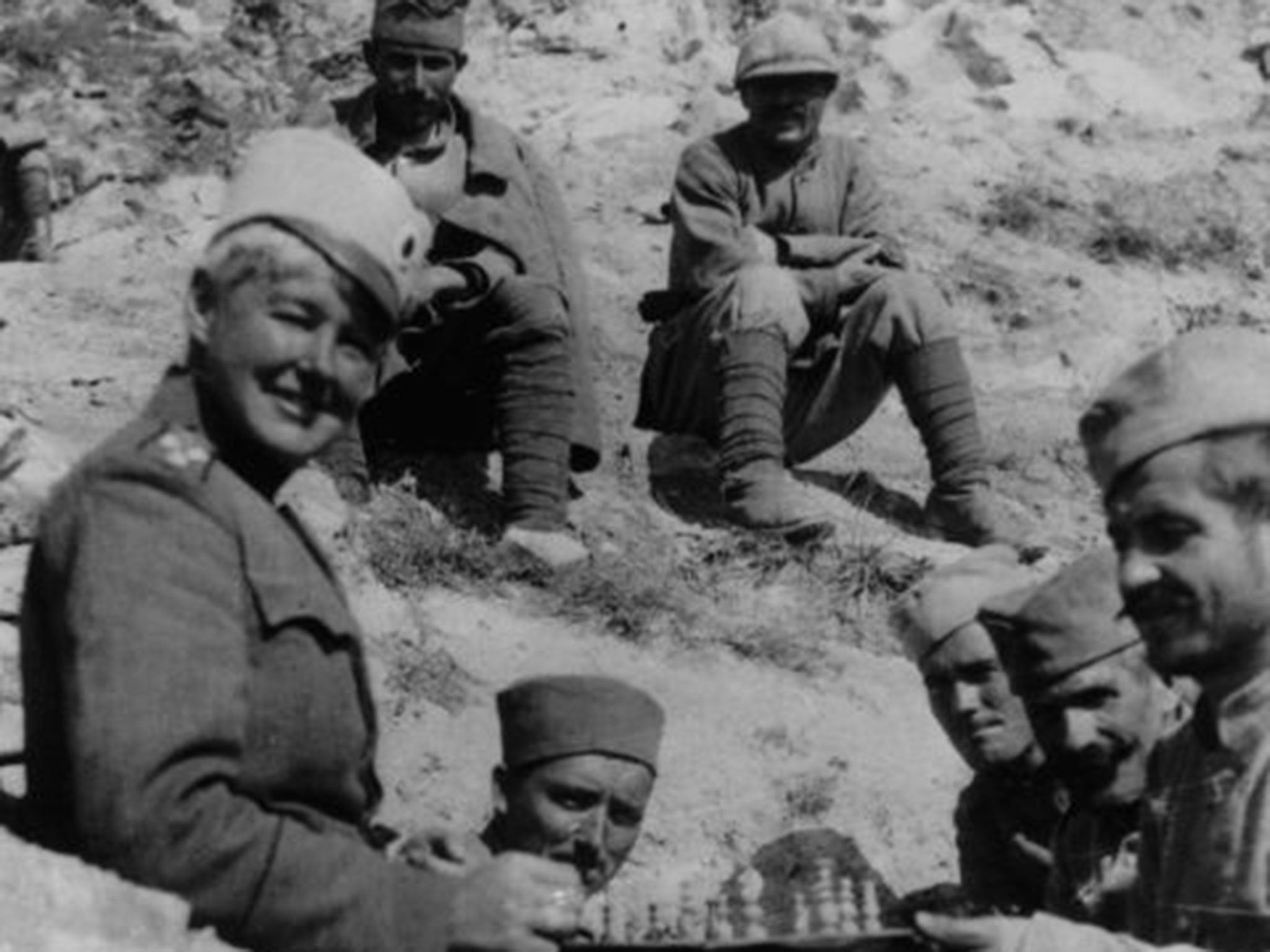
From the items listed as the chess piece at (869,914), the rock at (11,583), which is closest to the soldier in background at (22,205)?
the rock at (11,583)

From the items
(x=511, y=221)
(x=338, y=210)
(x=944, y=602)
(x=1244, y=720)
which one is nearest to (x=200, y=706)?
(x=338, y=210)

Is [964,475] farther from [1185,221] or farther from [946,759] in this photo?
[1185,221]

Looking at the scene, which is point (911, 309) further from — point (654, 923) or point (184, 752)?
point (184, 752)

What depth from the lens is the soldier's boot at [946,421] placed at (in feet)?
28.3

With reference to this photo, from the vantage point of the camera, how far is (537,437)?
315 inches

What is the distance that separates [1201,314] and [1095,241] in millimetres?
665

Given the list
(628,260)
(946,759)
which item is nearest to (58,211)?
(628,260)

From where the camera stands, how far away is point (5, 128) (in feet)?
34.6

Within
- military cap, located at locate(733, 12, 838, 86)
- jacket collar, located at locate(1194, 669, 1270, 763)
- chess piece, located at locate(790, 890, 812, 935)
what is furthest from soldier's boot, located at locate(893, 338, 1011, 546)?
jacket collar, located at locate(1194, 669, 1270, 763)

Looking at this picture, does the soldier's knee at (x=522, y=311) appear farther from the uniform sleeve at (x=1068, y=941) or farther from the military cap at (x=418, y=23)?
the uniform sleeve at (x=1068, y=941)

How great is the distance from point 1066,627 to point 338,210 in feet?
6.59

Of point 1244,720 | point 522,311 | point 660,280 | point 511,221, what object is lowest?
point 1244,720

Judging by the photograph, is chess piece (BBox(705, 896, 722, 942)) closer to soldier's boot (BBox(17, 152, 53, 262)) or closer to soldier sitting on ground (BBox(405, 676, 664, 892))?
soldier sitting on ground (BBox(405, 676, 664, 892))

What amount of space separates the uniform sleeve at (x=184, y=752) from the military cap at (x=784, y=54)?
230 inches
